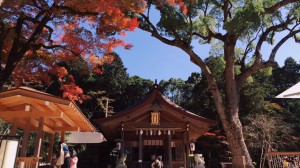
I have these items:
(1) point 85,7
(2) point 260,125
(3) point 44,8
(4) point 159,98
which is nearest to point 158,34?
(4) point 159,98

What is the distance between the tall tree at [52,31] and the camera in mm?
10227

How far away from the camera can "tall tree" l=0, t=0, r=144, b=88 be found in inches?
403

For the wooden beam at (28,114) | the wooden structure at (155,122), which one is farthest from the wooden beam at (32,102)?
the wooden structure at (155,122)

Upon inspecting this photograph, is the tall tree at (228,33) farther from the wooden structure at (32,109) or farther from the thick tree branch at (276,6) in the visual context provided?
the wooden structure at (32,109)

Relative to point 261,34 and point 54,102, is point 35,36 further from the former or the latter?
point 261,34

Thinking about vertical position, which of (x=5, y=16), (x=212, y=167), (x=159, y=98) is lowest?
(x=212, y=167)

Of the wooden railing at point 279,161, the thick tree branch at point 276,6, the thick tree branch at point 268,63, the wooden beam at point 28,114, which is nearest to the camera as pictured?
the wooden railing at point 279,161

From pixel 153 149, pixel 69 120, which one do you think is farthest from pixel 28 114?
pixel 153 149

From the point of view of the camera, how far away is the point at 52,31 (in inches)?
451

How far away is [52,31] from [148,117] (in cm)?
567

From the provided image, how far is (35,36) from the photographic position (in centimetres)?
1062

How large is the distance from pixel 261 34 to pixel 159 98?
6625 millimetres

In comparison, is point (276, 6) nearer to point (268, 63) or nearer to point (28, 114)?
point (268, 63)

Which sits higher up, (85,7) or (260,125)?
(85,7)
